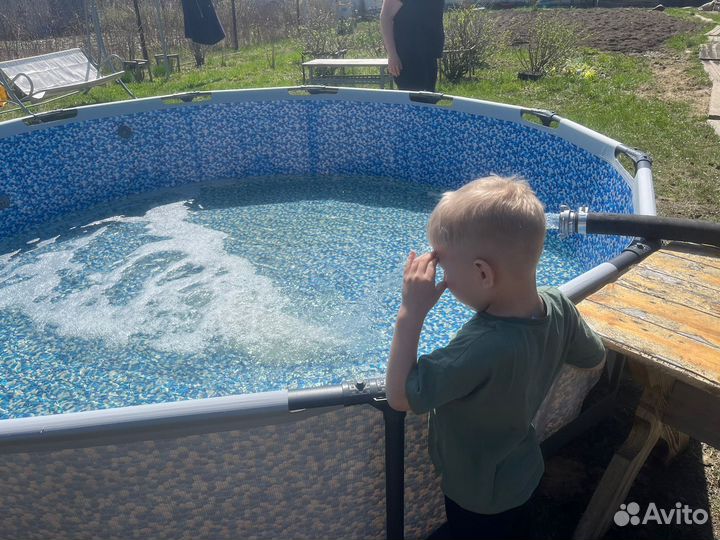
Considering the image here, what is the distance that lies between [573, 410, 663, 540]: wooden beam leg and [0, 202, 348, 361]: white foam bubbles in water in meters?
1.77

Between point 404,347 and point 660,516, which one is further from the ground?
point 404,347

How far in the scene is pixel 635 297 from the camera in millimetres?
2160

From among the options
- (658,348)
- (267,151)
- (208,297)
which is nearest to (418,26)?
(267,151)

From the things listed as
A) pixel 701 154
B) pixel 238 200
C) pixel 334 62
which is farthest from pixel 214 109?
pixel 701 154

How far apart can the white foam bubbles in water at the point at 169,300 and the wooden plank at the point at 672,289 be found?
70.8 inches

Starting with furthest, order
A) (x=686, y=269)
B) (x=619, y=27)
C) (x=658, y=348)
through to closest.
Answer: (x=619, y=27) → (x=686, y=269) → (x=658, y=348)

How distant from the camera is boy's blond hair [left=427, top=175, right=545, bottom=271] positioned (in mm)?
1312

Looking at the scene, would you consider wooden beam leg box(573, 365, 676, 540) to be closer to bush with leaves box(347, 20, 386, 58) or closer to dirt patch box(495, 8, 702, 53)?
bush with leaves box(347, 20, 386, 58)

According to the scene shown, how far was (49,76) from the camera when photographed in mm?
8352

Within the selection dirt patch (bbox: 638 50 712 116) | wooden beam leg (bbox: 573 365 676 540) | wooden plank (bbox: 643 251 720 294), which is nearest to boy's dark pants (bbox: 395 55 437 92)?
dirt patch (bbox: 638 50 712 116)

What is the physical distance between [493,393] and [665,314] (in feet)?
3.41

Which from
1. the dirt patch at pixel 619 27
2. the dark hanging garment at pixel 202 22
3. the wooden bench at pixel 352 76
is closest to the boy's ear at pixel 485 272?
the wooden bench at pixel 352 76

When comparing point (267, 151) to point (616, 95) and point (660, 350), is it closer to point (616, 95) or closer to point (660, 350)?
point (616, 95)

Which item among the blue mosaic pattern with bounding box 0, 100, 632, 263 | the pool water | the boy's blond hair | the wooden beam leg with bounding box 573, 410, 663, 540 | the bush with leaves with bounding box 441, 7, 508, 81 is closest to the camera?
the boy's blond hair
